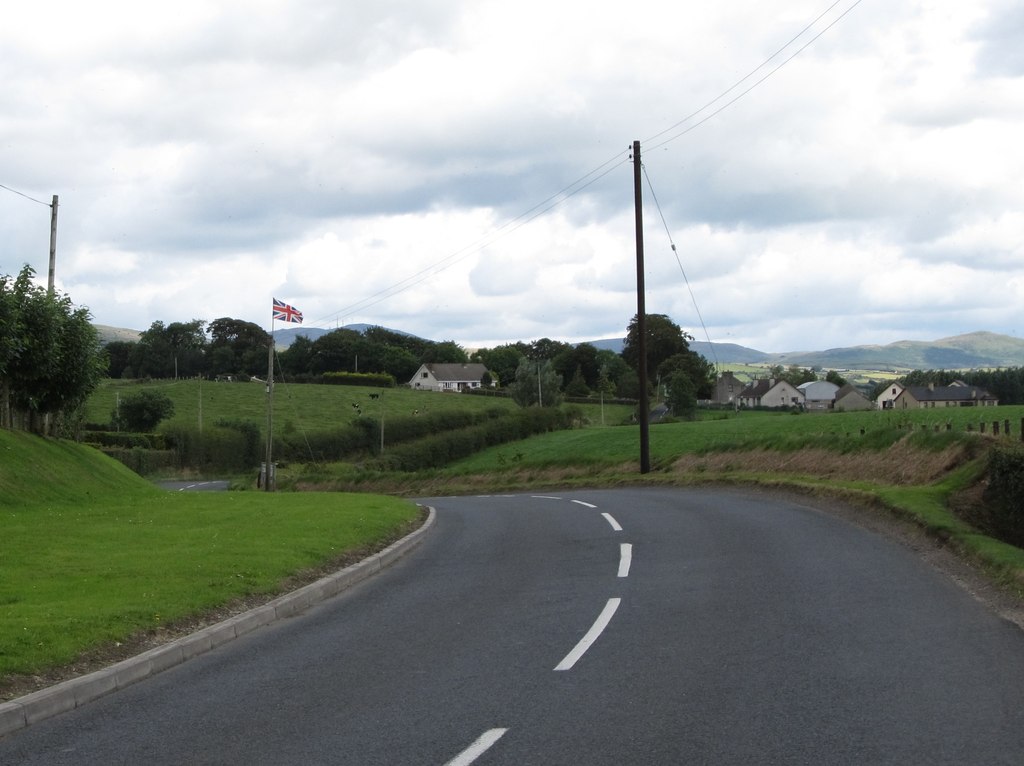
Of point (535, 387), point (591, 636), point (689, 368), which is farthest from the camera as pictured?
point (689, 368)

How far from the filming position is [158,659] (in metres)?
8.63

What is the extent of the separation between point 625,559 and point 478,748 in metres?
8.39

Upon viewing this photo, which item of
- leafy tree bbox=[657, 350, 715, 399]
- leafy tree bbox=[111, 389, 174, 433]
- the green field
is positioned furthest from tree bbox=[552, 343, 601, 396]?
the green field

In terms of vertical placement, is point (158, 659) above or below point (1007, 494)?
below

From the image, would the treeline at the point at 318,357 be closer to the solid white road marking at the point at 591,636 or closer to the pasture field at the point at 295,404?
the pasture field at the point at 295,404

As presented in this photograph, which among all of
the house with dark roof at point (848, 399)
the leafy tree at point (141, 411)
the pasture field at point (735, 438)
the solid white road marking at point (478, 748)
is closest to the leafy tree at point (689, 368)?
the house with dark roof at point (848, 399)

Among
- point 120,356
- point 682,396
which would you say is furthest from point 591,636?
point 120,356

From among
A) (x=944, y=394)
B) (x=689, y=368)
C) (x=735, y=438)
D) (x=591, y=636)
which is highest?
(x=689, y=368)

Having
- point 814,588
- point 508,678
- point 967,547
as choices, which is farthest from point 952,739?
point 967,547

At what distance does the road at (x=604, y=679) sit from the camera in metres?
6.14

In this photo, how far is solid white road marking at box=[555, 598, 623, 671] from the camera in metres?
8.23

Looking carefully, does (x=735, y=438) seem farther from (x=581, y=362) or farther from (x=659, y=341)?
(x=581, y=362)

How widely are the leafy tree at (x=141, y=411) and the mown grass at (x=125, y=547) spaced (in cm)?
5097

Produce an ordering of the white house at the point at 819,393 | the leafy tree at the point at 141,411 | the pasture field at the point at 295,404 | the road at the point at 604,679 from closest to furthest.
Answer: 1. the road at the point at 604,679
2. the leafy tree at the point at 141,411
3. the pasture field at the point at 295,404
4. the white house at the point at 819,393
